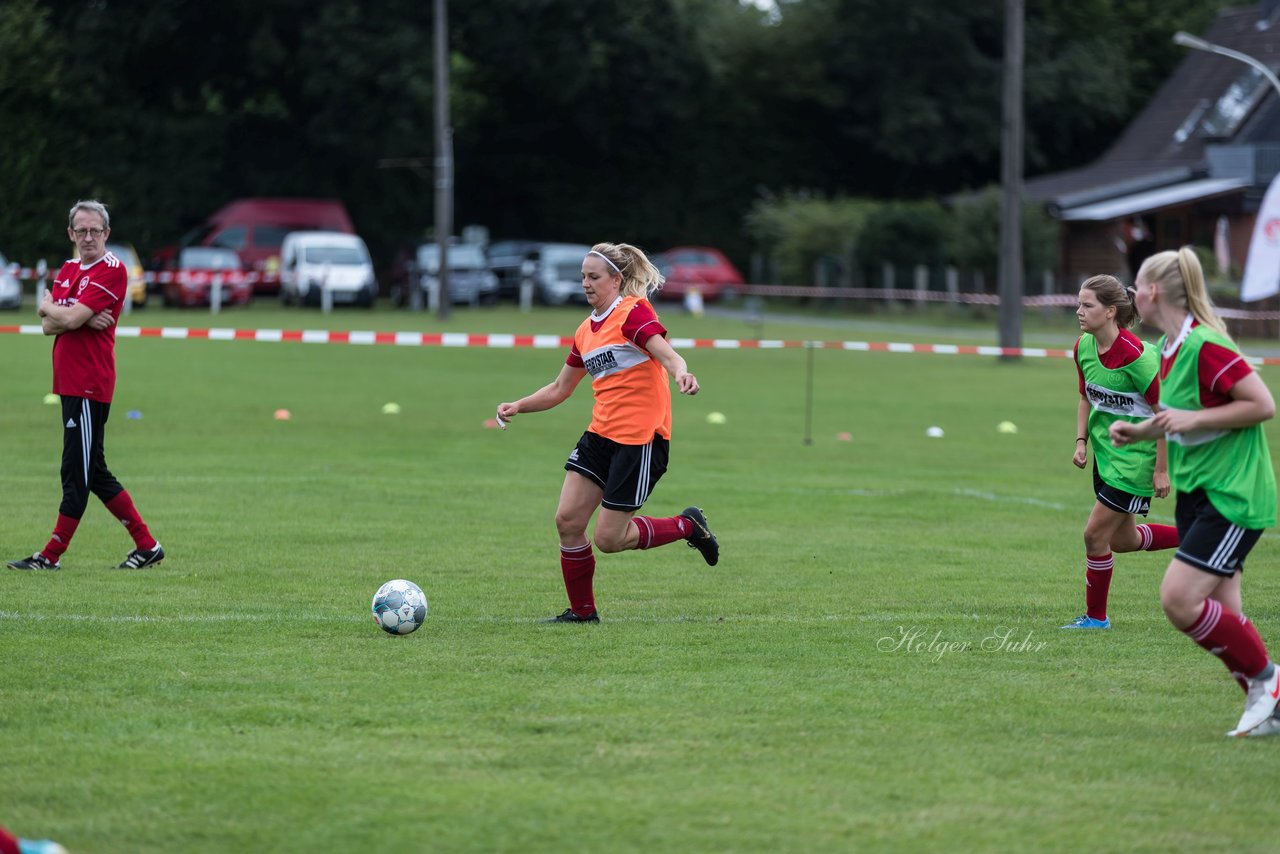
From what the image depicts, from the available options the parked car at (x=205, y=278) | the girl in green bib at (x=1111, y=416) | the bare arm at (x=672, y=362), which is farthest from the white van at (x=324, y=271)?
the girl in green bib at (x=1111, y=416)

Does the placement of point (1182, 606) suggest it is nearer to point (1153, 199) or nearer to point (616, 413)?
point (616, 413)

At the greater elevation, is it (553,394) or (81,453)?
(553,394)

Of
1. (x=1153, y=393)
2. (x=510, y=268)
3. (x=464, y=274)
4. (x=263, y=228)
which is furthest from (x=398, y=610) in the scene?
(x=510, y=268)

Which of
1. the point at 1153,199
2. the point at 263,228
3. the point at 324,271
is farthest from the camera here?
the point at 263,228

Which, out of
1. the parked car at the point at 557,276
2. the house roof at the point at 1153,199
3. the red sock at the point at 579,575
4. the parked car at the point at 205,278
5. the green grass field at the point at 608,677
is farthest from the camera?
the parked car at the point at 557,276

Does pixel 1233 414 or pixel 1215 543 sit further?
pixel 1215 543

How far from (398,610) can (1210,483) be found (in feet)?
12.0

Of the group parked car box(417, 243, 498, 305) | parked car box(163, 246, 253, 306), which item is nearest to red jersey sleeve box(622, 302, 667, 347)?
parked car box(163, 246, 253, 306)

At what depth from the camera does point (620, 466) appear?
8.30 m

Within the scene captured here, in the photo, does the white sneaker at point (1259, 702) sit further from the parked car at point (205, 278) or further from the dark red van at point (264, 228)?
the dark red van at point (264, 228)

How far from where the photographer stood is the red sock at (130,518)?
9930mm

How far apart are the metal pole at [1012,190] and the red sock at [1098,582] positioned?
20.8 meters

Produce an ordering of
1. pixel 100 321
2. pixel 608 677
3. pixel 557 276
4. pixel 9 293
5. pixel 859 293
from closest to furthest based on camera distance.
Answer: pixel 608 677 → pixel 100 321 → pixel 9 293 → pixel 859 293 → pixel 557 276

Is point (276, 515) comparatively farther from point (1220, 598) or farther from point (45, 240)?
point (45, 240)
